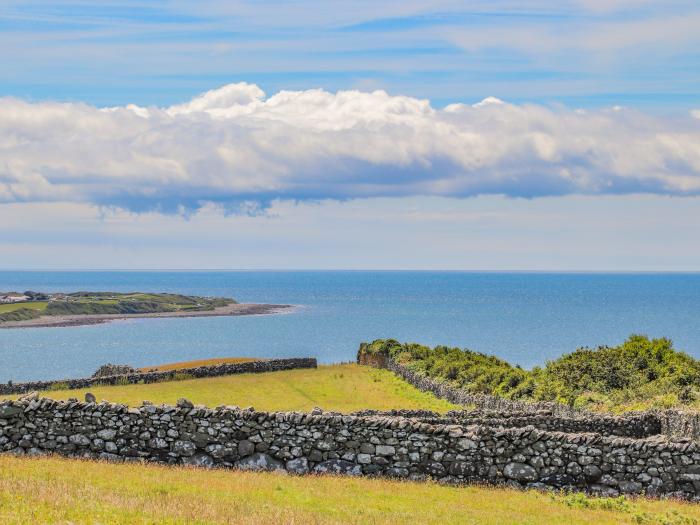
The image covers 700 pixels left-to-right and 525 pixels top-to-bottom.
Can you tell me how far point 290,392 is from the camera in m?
51.8

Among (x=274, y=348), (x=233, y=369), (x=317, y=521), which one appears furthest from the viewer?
(x=274, y=348)

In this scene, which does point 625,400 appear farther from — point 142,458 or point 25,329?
point 25,329

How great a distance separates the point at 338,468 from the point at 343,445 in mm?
577

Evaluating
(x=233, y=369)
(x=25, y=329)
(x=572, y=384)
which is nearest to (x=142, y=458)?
(x=572, y=384)

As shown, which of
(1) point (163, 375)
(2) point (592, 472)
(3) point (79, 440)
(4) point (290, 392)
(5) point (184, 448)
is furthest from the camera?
(1) point (163, 375)

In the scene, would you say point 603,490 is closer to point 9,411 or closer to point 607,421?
point 607,421

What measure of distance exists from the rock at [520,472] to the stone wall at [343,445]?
2 cm

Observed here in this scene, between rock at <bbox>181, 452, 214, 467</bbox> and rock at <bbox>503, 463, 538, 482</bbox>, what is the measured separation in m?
7.33

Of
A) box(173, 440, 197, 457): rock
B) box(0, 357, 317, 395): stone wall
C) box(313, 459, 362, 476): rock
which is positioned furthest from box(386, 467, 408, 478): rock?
box(0, 357, 317, 395): stone wall

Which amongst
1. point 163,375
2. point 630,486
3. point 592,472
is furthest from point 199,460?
point 163,375

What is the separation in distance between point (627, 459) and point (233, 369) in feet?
148

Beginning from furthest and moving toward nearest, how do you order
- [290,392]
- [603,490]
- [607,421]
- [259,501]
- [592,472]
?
[290,392] < [607,421] < [592,472] < [603,490] < [259,501]

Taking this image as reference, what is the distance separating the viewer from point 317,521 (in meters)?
15.0

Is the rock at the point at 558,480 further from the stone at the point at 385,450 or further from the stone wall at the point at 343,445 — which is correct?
the stone at the point at 385,450
